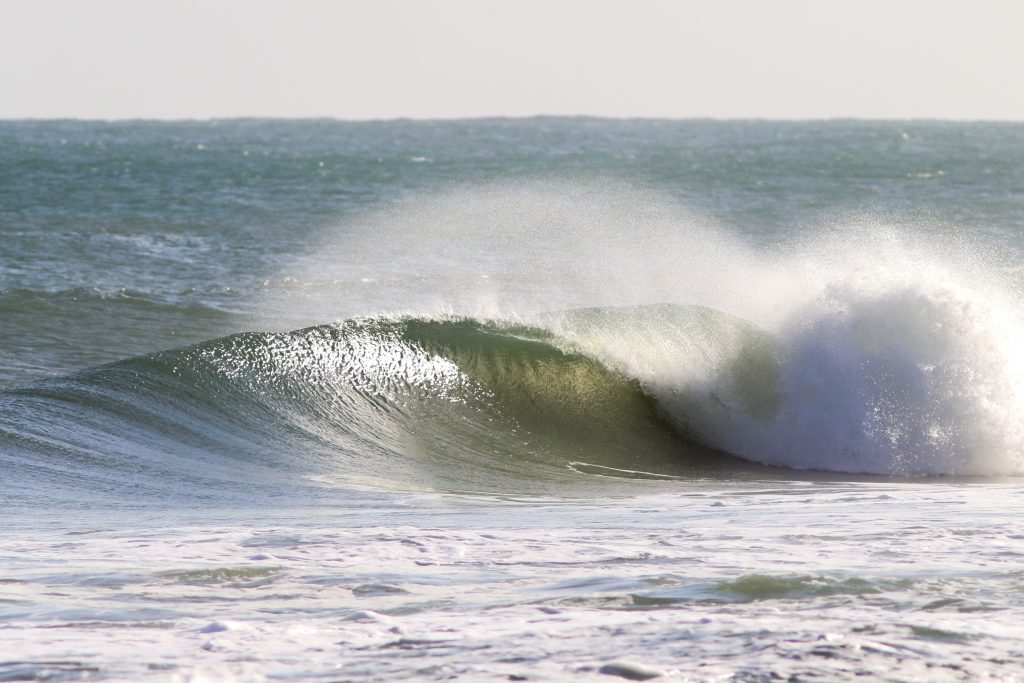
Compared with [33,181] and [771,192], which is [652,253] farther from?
[33,181]

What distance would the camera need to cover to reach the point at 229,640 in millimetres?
3881

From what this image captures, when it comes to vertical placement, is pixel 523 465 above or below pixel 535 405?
below

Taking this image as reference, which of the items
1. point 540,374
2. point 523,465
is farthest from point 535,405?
point 523,465

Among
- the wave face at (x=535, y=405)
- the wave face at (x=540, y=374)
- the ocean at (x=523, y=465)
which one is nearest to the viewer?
the ocean at (x=523, y=465)

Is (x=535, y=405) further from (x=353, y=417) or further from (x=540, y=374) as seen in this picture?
(x=353, y=417)

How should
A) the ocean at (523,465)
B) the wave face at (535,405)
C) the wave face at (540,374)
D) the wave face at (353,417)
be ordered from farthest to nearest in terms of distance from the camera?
the wave face at (540,374) < the wave face at (535,405) < the wave face at (353,417) < the ocean at (523,465)

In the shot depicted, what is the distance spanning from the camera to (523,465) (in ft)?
28.4

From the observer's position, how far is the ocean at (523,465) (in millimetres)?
3861

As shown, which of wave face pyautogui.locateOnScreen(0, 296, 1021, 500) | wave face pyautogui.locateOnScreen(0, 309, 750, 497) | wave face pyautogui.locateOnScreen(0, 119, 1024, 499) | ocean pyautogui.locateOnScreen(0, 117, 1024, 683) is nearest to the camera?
ocean pyautogui.locateOnScreen(0, 117, 1024, 683)

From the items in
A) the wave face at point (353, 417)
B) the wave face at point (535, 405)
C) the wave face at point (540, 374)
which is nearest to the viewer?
the wave face at point (353, 417)

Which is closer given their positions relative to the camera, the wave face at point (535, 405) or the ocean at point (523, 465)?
the ocean at point (523, 465)

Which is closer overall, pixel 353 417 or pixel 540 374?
pixel 353 417

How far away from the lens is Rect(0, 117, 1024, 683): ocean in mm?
3861

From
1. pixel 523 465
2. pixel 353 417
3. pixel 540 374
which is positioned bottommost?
pixel 523 465
